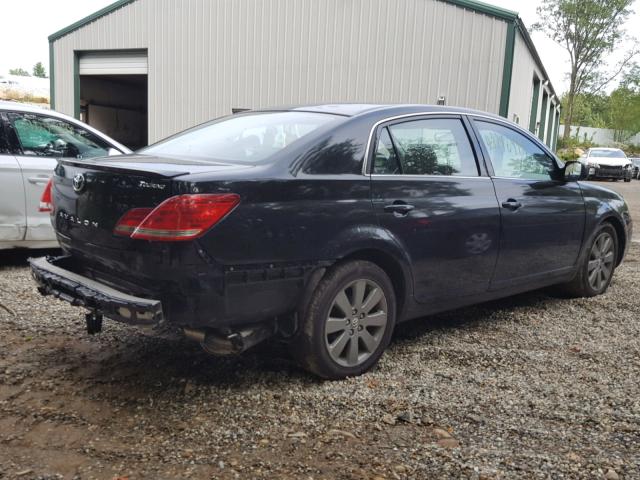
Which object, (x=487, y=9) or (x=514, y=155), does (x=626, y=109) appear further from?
(x=514, y=155)

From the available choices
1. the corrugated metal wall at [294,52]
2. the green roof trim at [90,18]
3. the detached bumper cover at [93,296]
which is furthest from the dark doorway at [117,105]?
the detached bumper cover at [93,296]

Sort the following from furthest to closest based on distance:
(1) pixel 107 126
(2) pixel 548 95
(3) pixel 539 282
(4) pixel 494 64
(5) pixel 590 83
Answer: (5) pixel 590 83 → (2) pixel 548 95 → (1) pixel 107 126 → (4) pixel 494 64 → (3) pixel 539 282

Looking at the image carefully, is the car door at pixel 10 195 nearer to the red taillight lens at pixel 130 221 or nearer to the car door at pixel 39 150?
the car door at pixel 39 150

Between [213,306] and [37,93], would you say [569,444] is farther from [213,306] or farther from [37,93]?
[37,93]

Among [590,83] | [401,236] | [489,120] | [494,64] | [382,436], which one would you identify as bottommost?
[382,436]

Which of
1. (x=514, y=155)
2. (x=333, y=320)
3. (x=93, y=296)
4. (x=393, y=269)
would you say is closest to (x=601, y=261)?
(x=514, y=155)

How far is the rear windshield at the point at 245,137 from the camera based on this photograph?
11.2 ft

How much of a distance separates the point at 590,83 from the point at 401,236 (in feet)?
188

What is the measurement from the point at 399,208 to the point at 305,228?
0.71 metres

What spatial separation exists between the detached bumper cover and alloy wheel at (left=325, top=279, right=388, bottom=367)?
3.17ft

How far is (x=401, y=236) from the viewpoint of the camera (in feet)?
11.8

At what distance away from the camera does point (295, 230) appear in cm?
310

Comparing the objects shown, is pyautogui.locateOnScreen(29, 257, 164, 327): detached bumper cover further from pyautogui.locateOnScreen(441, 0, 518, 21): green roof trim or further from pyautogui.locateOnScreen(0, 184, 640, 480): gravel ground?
pyautogui.locateOnScreen(441, 0, 518, 21): green roof trim

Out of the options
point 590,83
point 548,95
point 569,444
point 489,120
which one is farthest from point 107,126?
point 590,83
